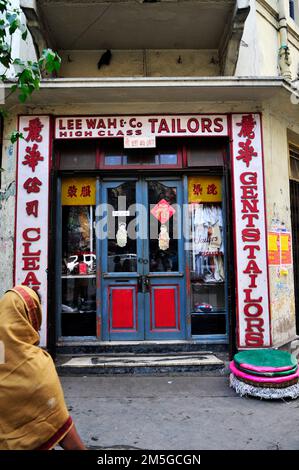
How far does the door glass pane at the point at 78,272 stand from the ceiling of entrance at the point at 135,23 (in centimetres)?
286

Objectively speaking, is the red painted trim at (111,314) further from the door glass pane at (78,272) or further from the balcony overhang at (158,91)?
the balcony overhang at (158,91)

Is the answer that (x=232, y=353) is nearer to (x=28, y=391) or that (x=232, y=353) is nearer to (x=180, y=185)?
(x=180, y=185)

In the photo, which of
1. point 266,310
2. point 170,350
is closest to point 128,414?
point 170,350

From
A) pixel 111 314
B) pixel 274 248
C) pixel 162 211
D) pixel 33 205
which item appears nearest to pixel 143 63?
pixel 162 211

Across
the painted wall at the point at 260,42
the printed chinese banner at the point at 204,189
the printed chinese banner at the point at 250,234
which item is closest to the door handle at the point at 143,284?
the printed chinese banner at the point at 250,234

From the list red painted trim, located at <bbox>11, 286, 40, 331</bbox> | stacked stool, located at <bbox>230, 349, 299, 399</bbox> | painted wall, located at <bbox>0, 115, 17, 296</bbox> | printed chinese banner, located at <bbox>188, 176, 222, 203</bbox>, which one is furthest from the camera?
printed chinese banner, located at <bbox>188, 176, 222, 203</bbox>

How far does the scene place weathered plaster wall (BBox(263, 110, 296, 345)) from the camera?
19.0 feet

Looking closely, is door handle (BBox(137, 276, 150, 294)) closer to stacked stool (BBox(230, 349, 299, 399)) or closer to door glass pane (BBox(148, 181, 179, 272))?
door glass pane (BBox(148, 181, 179, 272))

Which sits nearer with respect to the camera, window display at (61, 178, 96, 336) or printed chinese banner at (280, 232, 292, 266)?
window display at (61, 178, 96, 336)

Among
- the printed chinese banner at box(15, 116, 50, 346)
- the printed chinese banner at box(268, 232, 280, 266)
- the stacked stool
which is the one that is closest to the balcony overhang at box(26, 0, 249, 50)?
the printed chinese banner at box(15, 116, 50, 346)

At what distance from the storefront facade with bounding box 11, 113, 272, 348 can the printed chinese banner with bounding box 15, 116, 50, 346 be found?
0.05 feet

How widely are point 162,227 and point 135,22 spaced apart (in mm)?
3324

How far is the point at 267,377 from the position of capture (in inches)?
171

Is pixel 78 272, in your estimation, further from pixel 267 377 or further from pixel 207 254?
pixel 267 377
